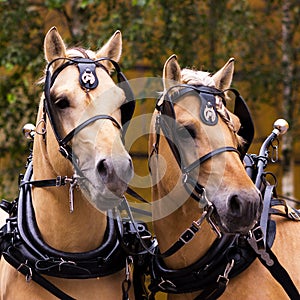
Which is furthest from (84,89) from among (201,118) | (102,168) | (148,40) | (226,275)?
(148,40)

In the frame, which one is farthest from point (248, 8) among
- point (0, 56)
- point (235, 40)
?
point (0, 56)

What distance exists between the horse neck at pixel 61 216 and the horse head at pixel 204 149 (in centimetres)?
36

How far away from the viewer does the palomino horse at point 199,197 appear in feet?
10.9

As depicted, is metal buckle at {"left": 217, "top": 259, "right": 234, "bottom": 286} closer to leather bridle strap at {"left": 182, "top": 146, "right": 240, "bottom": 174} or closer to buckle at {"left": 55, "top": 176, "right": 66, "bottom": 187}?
leather bridle strap at {"left": 182, "top": 146, "right": 240, "bottom": 174}

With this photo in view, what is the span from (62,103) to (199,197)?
0.72 m

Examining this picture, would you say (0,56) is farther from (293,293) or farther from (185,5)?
(293,293)

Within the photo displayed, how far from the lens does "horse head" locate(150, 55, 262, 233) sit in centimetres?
319

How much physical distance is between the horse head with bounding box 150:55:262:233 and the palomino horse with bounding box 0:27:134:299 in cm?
22

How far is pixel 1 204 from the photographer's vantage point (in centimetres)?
386

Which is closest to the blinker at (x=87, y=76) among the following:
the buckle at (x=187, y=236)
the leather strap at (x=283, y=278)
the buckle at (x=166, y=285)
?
the buckle at (x=187, y=236)

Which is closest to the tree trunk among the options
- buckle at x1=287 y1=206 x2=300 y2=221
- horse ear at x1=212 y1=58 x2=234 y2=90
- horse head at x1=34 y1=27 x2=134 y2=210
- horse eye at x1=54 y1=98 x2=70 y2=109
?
buckle at x1=287 y1=206 x2=300 y2=221

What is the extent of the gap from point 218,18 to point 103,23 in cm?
107

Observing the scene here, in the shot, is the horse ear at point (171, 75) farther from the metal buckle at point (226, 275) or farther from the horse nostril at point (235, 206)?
the metal buckle at point (226, 275)

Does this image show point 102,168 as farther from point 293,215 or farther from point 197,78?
point 293,215
